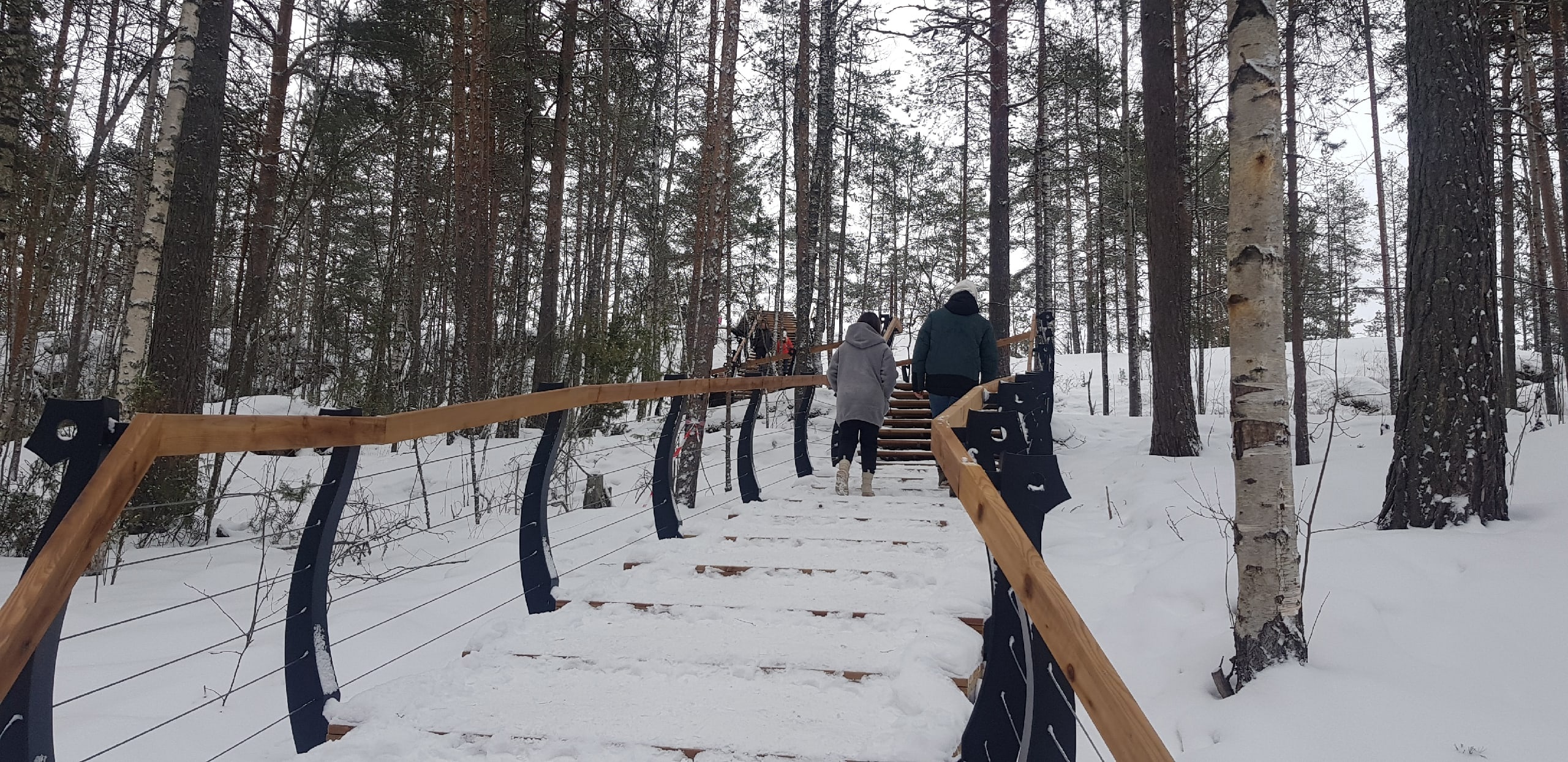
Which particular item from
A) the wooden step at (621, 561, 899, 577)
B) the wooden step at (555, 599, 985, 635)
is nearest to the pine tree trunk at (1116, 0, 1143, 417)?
the wooden step at (621, 561, 899, 577)

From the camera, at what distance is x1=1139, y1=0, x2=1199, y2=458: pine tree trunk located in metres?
8.31

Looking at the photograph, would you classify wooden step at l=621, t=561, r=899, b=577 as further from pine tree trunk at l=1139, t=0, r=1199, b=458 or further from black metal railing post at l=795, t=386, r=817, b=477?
pine tree trunk at l=1139, t=0, r=1199, b=458

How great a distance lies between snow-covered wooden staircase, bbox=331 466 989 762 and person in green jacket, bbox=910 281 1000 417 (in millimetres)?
2537

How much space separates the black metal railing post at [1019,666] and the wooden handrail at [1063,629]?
0.08 m

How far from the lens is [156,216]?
557 cm

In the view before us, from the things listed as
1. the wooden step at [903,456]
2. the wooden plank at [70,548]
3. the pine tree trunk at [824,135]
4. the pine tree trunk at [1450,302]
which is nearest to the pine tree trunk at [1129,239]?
the pine tree trunk at [824,135]

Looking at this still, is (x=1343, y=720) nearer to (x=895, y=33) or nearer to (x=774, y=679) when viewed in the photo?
(x=774, y=679)

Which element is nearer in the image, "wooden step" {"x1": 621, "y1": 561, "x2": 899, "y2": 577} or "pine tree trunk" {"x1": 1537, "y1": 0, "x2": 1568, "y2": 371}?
"wooden step" {"x1": 621, "y1": 561, "x2": 899, "y2": 577}

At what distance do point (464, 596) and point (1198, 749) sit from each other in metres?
4.31

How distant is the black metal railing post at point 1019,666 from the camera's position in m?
1.61

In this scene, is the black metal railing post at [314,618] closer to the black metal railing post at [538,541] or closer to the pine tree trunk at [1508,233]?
the black metal railing post at [538,541]

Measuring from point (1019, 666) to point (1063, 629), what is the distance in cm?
69

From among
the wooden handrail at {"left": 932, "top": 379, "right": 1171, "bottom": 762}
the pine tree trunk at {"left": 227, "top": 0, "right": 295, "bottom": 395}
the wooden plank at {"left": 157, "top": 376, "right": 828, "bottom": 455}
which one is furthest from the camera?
the pine tree trunk at {"left": 227, "top": 0, "right": 295, "bottom": 395}

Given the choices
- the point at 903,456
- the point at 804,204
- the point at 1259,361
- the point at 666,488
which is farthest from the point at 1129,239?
the point at 666,488
